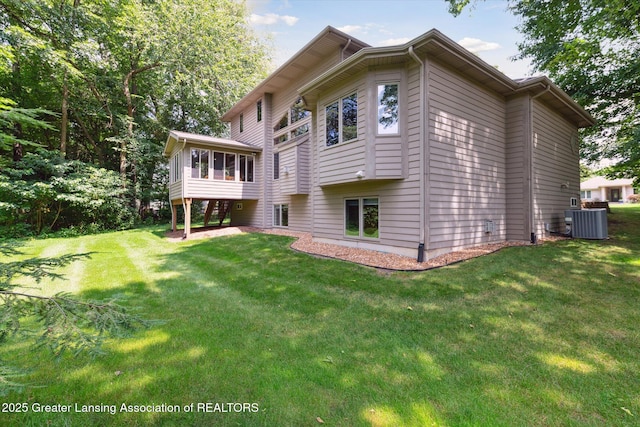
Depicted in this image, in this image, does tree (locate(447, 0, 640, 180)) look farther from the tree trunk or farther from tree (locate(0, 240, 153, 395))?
the tree trunk

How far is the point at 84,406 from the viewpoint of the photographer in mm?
2188

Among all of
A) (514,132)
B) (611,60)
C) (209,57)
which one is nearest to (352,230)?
(514,132)

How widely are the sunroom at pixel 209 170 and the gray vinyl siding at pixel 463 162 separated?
9.75 metres

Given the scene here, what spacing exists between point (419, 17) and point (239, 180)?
401 inches

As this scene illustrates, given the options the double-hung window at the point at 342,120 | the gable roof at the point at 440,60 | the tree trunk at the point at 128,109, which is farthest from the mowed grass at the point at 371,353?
the tree trunk at the point at 128,109

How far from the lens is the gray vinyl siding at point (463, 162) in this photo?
6.68 metres

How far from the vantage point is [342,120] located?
25.8ft

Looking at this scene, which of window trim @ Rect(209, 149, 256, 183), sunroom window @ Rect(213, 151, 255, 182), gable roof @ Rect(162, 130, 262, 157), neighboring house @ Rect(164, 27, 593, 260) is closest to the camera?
neighboring house @ Rect(164, 27, 593, 260)


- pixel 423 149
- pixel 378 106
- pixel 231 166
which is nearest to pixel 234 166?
pixel 231 166

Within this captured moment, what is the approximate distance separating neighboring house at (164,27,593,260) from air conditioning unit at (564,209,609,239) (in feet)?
2.32

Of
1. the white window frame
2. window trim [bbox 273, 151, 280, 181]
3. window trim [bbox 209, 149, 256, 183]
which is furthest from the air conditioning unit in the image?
the white window frame

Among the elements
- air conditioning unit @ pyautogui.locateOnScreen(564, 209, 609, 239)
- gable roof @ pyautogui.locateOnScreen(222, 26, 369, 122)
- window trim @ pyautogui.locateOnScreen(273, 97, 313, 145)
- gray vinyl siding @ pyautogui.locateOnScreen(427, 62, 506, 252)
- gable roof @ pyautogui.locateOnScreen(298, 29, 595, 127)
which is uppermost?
gable roof @ pyautogui.locateOnScreen(222, 26, 369, 122)

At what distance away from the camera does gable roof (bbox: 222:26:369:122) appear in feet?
31.1

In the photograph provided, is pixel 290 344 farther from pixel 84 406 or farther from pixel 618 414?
pixel 618 414
